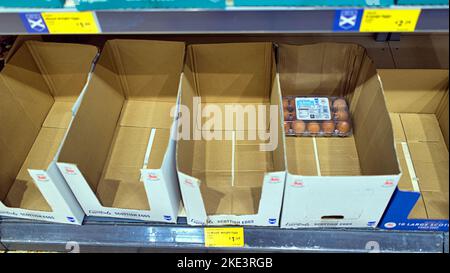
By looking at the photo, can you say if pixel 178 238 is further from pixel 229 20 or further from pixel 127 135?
pixel 229 20

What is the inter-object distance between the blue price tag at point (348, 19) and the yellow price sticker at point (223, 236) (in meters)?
0.65

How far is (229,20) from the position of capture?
922 millimetres

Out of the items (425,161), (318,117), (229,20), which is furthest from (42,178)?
(425,161)

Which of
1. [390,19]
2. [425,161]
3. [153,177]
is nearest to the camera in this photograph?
[390,19]

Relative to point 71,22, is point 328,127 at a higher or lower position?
higher

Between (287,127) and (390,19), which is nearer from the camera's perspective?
(390,19)

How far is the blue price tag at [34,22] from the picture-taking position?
93cm

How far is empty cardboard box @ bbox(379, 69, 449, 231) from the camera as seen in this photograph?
1.20 m

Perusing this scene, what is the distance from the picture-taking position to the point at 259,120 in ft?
4.86

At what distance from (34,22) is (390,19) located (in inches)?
32.2

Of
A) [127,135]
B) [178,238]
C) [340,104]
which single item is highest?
[340,104]

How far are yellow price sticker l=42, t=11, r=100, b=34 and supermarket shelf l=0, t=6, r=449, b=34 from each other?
0.06ft

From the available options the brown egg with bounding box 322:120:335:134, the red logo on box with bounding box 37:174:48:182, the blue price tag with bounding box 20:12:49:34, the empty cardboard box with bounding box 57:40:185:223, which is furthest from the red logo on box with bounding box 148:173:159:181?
the brown egg with bounding box 322:120:335:134

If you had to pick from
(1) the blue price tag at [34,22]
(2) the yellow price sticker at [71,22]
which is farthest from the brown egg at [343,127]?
(1) the blue price tag at [34,22]
